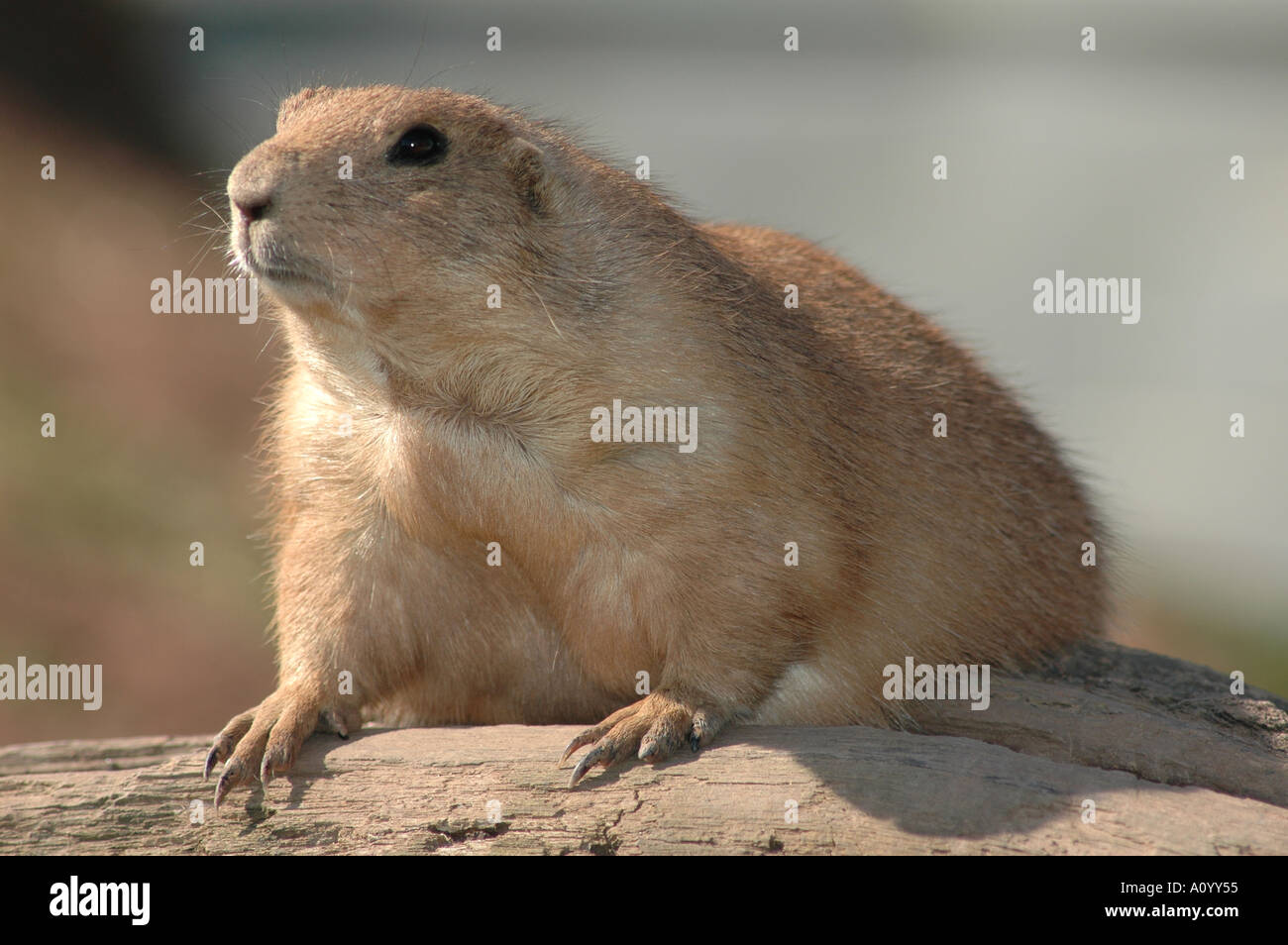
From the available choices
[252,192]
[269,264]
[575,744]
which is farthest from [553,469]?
[252,192]

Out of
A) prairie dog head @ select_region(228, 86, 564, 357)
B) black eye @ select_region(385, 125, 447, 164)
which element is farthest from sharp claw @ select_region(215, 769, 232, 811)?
black eye @ select_region(385, 125, 447, 164)

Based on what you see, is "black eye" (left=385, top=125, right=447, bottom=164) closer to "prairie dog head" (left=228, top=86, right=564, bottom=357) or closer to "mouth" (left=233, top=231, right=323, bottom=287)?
"prairie dog head" (left=228, top=86, right=564, bottom=357)

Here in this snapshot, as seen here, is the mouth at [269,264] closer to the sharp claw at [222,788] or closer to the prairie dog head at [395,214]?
the prairie dog head at [395,214]

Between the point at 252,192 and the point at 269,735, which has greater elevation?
the point at 252,192

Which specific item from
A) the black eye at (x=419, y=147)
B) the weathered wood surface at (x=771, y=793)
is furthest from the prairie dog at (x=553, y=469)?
the weathered wood surface at (x=771, y=793)

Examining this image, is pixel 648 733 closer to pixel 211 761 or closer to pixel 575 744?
pixel 575 744

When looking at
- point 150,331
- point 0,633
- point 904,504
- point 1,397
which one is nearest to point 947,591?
point 904,504

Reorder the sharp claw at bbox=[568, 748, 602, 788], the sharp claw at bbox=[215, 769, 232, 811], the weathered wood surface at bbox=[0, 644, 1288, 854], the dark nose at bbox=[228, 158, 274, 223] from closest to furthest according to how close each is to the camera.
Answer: the dark nose at bbox=[228, 158, 274, 223] < the weathered wood surface at bbox=[0, 644, 1288, 854] < the sharp claw at bbox=[568, 748, 602, 788] < the sharp claw at bbox=[215, 769, 232, 811]
